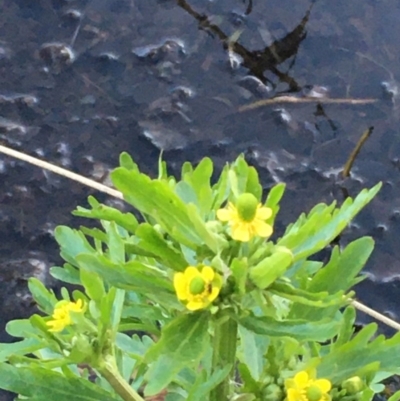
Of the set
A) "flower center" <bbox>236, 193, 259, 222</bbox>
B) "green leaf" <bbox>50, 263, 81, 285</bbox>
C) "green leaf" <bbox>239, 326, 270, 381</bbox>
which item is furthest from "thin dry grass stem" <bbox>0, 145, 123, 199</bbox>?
"flower center" <bbox>236, 193, 259, 222</bbox>

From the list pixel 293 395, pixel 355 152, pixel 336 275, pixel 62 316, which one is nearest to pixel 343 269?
pixel 336 275

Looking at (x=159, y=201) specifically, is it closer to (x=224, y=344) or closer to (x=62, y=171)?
(x=224, y=344)

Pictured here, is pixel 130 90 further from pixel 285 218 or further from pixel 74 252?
pixel 74 252

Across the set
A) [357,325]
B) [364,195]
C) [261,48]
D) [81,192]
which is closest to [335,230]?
[364,195]

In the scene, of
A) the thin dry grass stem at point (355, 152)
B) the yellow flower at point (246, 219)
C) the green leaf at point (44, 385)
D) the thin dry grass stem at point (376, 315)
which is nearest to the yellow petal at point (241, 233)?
the yellow flower at point (246, 219)

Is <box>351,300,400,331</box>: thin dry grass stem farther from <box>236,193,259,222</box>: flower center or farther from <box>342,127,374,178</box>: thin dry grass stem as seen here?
<box>236,193,259,222</box>: flower center

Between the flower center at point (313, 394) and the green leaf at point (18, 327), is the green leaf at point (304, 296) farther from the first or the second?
the green leaf at point (18, 327)
